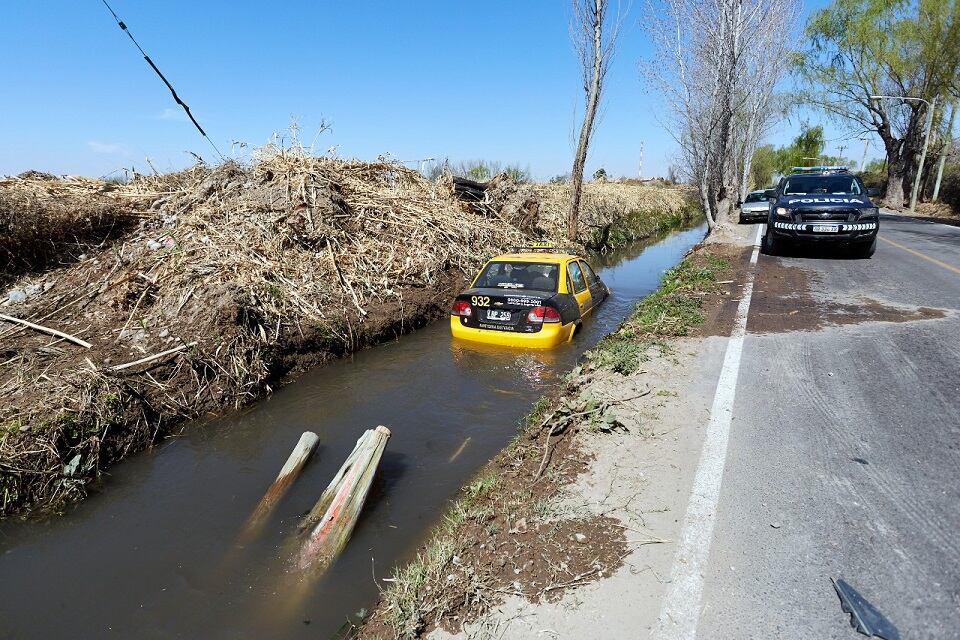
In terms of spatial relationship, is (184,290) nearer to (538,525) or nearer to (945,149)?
(538,525)

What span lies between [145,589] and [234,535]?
0.71m

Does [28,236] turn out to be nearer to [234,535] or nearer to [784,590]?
[234,535]

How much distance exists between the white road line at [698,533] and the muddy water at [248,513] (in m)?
2.10

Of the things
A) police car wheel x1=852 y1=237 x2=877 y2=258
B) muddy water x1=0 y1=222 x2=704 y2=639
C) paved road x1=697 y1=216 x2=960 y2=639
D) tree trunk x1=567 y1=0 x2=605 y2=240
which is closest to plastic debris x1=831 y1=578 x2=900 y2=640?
paved road x1=697 y1=216 x2=960 y2=639

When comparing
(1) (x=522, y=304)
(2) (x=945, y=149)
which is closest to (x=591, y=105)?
(1) (x=522, y=304)

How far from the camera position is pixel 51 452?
16.7ft

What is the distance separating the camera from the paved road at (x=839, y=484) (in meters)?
2.69

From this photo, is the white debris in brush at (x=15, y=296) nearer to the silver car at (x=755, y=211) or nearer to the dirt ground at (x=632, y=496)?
the dirt ground at (x=632, y=496)

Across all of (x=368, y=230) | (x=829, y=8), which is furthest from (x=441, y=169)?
(x=829, y=8)

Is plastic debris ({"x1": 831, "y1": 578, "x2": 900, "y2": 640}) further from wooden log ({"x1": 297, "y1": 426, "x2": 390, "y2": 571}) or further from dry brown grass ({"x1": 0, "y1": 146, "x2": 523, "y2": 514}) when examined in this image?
dry brown grass ({"x1": 0, "y1": 146, "x2": 523, "y2": 514})

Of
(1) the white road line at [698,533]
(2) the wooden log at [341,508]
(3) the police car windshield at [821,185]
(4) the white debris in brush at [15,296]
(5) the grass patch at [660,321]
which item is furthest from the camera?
(3) the police car windshield at [821,185]

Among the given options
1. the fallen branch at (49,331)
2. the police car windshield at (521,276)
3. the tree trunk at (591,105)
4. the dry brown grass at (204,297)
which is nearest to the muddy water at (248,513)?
the dry brown grass at (204,297)

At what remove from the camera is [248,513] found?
4844 mm

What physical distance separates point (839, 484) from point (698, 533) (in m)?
1.19
